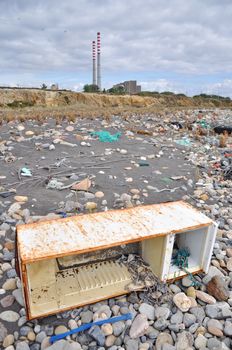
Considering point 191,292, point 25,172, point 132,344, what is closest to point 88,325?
point 132,344

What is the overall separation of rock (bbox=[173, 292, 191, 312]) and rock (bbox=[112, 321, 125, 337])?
470 mm

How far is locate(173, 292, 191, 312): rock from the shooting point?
1.97 m

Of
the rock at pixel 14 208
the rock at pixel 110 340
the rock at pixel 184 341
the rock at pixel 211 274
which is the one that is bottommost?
the rock at pixel 110 340

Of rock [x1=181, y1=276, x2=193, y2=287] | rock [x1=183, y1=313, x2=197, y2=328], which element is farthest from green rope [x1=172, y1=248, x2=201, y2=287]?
rock [x1=183, y1=313, x2=197, y2=328]

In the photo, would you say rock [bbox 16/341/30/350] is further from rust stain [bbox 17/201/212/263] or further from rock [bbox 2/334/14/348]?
rust stain [bbox 17/201/212/263]

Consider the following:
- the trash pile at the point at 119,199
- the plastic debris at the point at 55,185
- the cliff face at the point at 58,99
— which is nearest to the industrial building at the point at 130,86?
the cliff face at the point at 58,99

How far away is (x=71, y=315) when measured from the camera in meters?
1.88

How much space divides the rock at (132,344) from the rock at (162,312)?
0.86ft

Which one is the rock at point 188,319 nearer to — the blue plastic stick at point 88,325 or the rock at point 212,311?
the rock at point 212,311

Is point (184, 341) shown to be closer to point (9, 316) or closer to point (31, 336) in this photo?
point (31, 336)

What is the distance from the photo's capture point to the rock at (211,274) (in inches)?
87.7

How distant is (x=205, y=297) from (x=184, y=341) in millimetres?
449

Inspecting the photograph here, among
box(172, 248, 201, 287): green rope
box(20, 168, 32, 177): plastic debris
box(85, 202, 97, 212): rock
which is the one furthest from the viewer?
box(20, 168, 32, 177): plastic debris

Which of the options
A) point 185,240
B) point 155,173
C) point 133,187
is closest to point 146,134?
point 155,173
